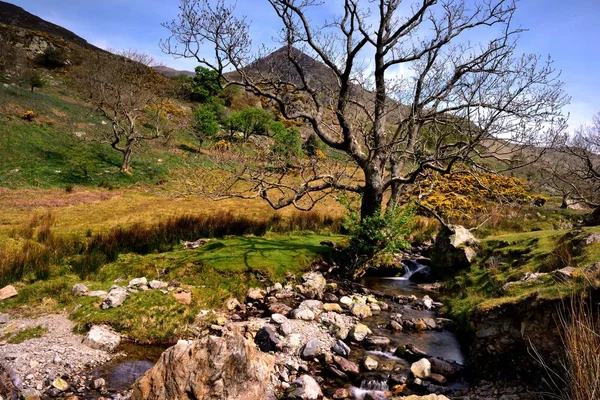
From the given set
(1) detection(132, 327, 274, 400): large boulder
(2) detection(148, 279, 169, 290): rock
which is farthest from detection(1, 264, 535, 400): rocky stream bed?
(2) detection(148, 279, 169, 290): rock

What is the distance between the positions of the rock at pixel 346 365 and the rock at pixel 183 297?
3.67 m

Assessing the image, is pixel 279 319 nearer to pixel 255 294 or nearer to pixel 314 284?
pixel 255 294

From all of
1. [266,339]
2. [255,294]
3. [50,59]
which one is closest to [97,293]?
[255,294]

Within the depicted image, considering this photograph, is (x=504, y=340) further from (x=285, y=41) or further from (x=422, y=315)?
(x=285, y=41)

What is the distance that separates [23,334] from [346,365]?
18.8ft

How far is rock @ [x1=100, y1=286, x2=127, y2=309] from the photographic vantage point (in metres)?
7.49

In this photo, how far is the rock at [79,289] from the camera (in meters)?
7.97

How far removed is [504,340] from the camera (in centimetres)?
591

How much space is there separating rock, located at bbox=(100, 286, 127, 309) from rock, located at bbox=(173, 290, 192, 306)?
111 centimetres

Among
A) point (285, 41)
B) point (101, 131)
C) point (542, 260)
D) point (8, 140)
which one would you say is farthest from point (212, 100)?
point (542, 260)

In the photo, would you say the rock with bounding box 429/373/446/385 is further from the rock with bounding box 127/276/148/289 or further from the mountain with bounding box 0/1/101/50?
the mountain with bounding box 0/1/101/50

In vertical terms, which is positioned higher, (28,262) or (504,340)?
(504,340)

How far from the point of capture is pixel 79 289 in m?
8.06

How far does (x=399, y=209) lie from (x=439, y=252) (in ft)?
7.58
